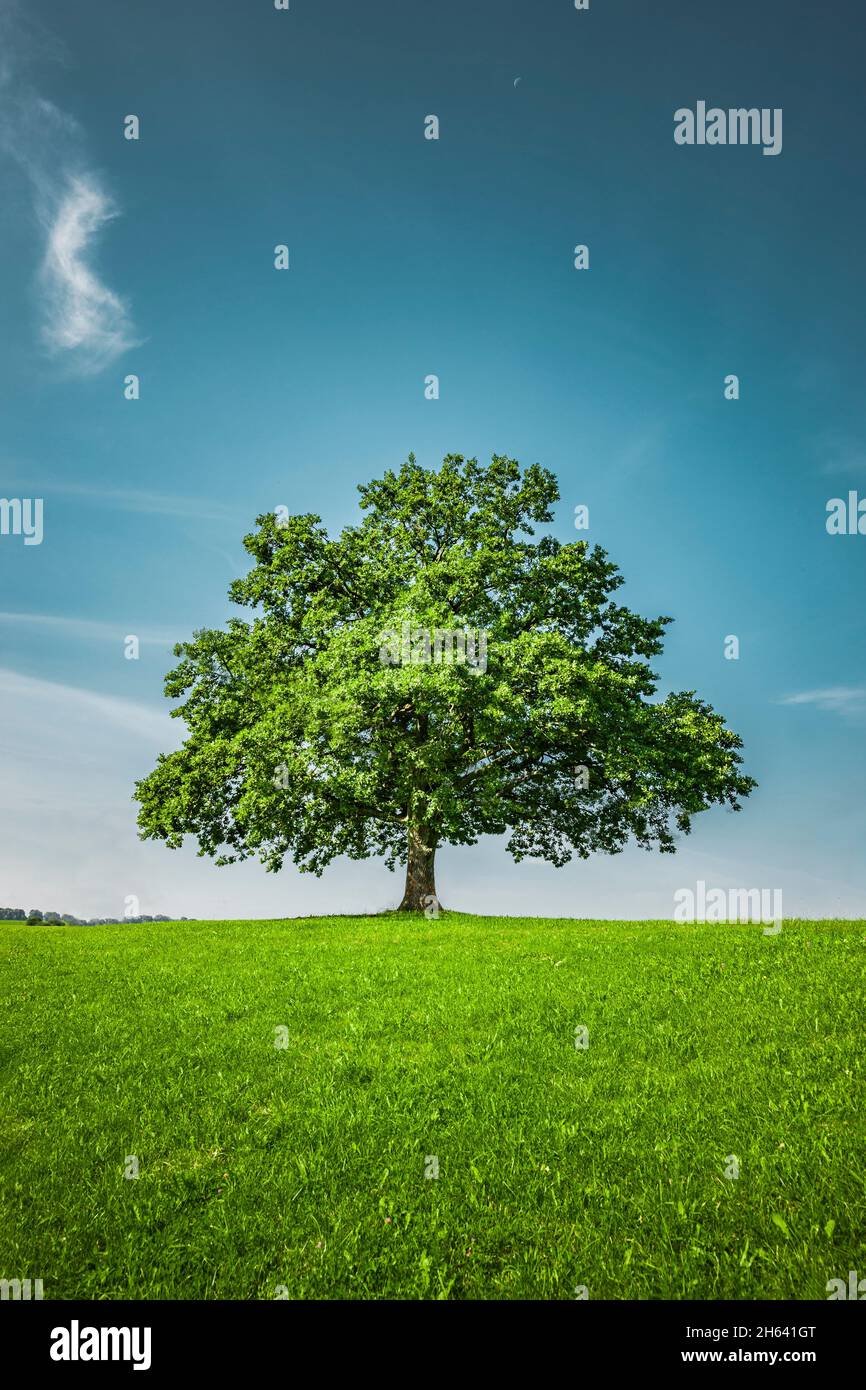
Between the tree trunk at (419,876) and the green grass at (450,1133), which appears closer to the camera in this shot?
the green grass at (450,1133)

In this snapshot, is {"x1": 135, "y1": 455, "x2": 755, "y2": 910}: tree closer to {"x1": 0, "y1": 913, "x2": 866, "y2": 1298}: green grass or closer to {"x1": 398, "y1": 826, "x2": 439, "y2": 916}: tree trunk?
{"x1": 398, "y1": 826, "x2": 439, "y2": 916}: tree trunk

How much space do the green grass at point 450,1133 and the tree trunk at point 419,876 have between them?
14.1 m

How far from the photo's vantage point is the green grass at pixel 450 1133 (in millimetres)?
5738

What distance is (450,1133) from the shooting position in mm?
7820

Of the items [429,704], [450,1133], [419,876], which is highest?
[429,704]

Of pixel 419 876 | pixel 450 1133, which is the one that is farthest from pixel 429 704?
pixel 450 1133

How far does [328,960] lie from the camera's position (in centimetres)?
1741

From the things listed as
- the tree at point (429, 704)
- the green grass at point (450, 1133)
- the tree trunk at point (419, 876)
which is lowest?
the green grass at point (450, 1133)

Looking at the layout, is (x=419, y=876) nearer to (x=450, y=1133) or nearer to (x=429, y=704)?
(x=429, y=704)

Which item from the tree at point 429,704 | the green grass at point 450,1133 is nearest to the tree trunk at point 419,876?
the tree at point 429,704

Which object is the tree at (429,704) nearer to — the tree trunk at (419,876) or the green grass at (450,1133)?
the tree trunk at (419,876)

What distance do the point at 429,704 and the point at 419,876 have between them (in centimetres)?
834
